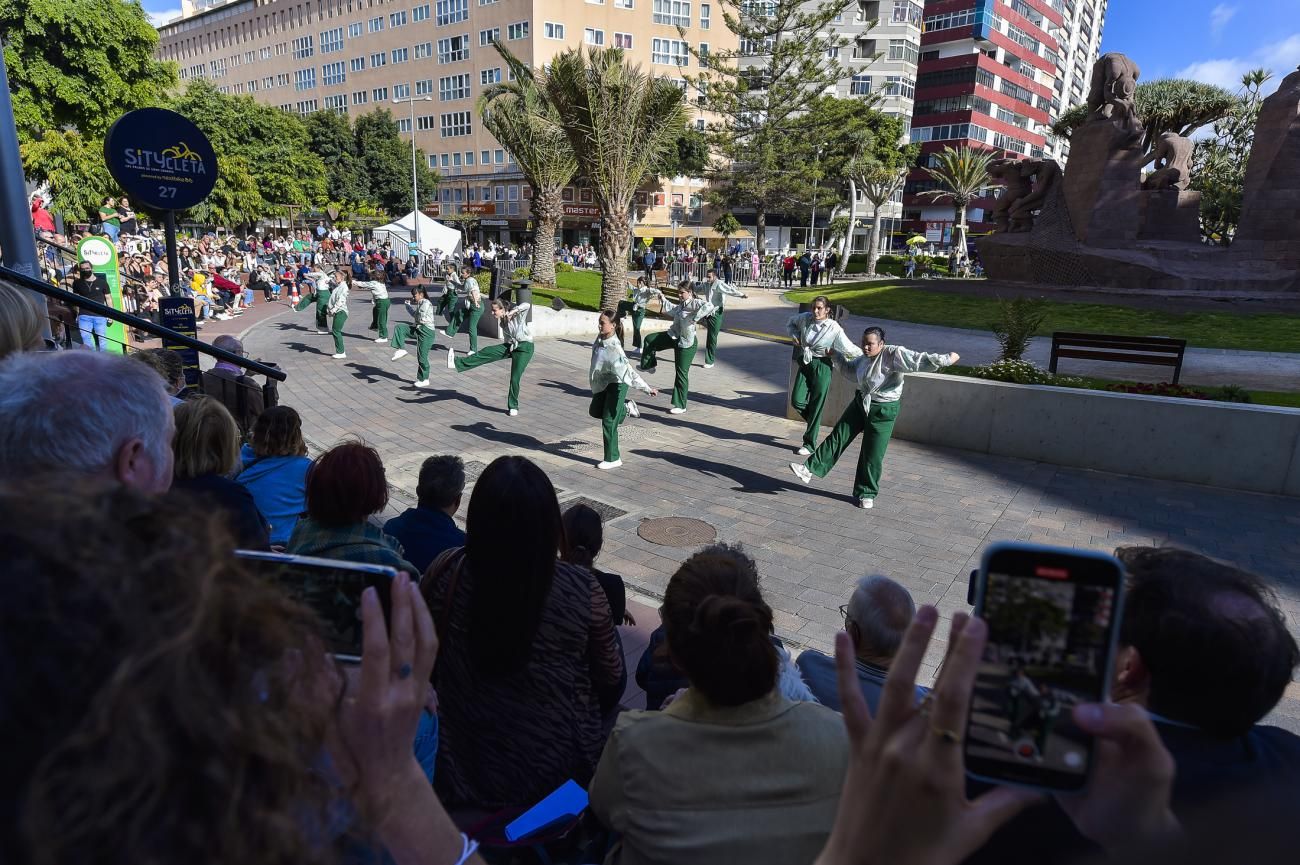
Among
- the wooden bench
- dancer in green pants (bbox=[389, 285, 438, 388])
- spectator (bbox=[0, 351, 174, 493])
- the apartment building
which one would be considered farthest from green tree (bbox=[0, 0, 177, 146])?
the apartment building

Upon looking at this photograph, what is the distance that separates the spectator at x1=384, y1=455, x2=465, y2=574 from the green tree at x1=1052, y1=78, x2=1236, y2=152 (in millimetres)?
39456

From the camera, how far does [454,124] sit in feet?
204

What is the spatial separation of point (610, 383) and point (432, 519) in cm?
490

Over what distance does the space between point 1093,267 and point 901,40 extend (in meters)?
51.0

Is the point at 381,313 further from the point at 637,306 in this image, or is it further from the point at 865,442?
the point at 865,442

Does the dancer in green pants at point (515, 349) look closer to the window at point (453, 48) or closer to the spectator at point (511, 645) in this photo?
the spectator at point (511, 645)

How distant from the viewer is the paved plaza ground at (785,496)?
20.2 feet

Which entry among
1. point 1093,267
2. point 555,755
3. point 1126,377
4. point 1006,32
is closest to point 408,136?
point 1006,32

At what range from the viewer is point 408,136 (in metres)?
66.2

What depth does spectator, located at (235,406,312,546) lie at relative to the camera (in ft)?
13.0

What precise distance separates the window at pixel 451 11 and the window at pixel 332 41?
14.0 meters

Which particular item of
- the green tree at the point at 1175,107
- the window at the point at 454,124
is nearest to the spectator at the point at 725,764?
the green tree at the point at 1175,107

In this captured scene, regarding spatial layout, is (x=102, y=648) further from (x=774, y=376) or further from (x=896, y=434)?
(x=774, y=376)

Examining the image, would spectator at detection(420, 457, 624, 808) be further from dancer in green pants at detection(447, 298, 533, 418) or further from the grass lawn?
the grass lawn
